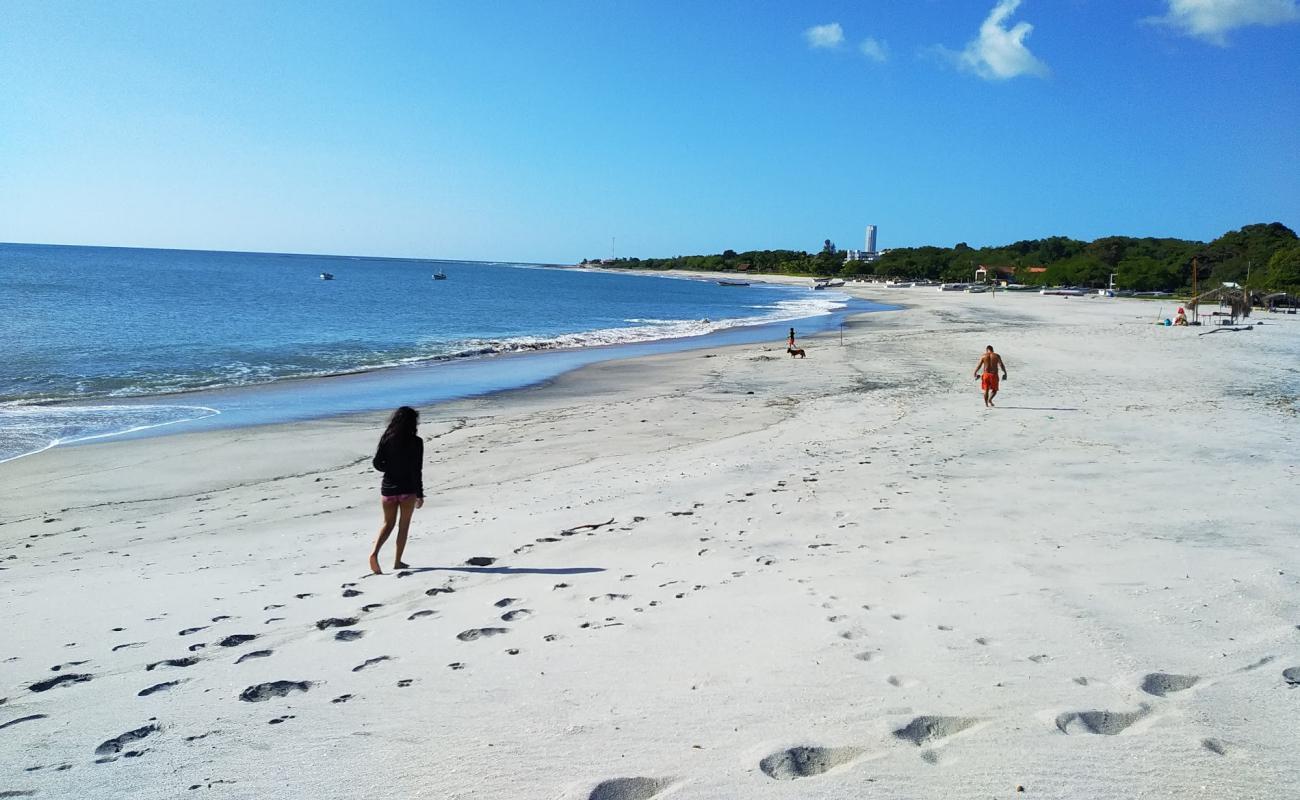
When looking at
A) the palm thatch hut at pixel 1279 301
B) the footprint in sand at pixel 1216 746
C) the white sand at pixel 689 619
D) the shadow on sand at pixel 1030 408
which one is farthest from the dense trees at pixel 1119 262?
the footprint in sand at pixel 1216 746

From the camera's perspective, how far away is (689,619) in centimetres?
515

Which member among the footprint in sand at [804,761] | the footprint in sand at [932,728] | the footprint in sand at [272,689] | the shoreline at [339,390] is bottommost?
the shoreline at [339,390]

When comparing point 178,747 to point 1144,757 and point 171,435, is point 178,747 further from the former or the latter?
point 171,435

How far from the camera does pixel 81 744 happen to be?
375 centimetres

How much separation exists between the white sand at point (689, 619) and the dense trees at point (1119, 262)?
67195 mm

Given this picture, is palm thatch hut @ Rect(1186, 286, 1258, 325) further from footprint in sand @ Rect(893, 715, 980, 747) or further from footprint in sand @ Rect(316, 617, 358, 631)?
footprint in sand @ Rect(316, 617, 358, 631)

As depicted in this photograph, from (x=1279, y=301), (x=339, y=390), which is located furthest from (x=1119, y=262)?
(x=339, y=390)

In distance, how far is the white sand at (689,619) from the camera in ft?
11.2

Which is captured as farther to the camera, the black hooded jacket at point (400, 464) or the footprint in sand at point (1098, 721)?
the black hooded jacket at point (400, 464)

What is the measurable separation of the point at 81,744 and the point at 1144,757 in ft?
Result: 16.4

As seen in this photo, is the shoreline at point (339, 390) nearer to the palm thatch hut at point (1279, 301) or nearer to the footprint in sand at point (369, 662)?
the footprint in sand at point (369, 662)

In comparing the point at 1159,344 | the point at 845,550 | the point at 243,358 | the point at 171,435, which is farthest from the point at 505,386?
the point at 1159,344

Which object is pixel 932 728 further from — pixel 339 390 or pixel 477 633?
pixel 339 390

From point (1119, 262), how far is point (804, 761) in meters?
116
